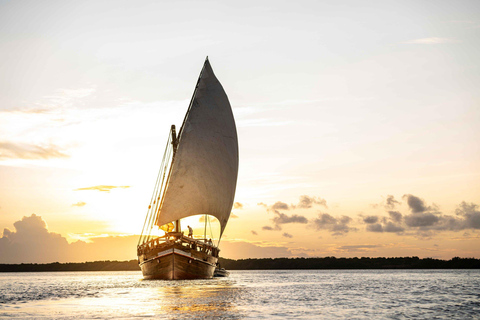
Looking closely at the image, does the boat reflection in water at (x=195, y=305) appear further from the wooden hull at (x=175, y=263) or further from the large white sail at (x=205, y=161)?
the large white sail at (x=205, y=161)

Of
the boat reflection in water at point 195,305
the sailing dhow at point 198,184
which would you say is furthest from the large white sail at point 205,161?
the boat reflection in water at point 195,305

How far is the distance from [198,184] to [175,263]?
367 inches

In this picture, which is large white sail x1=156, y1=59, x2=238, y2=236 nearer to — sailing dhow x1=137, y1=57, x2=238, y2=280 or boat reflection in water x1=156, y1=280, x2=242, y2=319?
sailing dhow x1=137, y1=57, x2=238, y2=280

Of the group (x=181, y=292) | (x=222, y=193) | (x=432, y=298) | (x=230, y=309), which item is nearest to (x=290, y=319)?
(x=230, y=309)

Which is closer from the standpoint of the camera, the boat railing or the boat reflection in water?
the boat reflection in water

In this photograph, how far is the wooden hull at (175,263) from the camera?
5047 centimetres

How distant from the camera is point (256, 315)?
26000mm

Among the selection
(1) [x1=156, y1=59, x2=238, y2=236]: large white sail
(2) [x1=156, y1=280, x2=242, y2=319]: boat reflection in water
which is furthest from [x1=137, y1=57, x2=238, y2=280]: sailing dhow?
(2) [x1=156, y1=280, x2=242, y2=319]: boat reflection in water

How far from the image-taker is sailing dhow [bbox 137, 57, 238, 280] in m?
51.7

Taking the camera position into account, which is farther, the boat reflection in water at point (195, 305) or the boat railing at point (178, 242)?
the boat railing at point (178, 242)

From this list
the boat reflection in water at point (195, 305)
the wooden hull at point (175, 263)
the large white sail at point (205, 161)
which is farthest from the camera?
the large white sail at point (205, 161)

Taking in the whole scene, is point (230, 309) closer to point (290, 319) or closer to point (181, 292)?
point (290, 319)

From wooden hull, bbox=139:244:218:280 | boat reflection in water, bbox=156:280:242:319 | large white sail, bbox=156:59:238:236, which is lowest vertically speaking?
boat reflection in water, bbox=156:280:242:319

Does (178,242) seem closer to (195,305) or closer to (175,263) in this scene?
(175,263)
